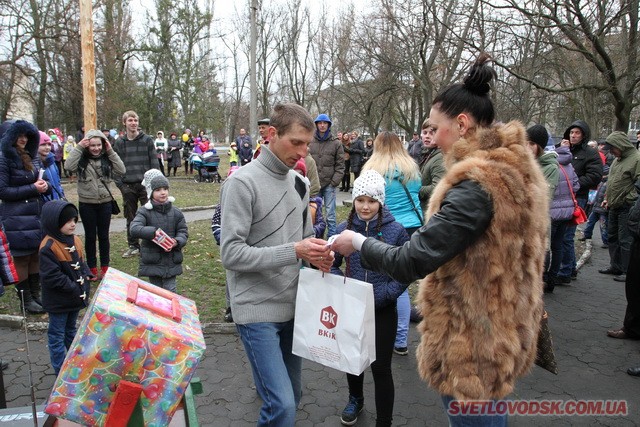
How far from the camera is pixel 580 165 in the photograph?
7219 millimetres

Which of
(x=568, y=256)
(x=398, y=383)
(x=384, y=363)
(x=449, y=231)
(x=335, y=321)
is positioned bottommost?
(x=398, y=383)

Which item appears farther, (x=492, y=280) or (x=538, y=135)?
(x=538, y=135)

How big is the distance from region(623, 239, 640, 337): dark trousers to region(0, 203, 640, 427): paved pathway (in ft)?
0.54

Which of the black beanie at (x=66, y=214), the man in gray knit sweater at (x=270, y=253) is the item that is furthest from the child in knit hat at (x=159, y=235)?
the man in gray knit sweater at (x=270, y=253)

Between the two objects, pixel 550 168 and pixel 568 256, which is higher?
pixel 550 168

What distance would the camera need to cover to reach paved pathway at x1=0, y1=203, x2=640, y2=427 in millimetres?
3529

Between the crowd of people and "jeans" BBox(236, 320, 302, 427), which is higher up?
the crowd of people

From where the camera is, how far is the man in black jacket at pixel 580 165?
693cm

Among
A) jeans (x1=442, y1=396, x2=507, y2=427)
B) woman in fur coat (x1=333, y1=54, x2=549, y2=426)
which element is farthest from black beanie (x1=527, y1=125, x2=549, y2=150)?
jeans (x1=442, y1=396, x2=507, y2=427)

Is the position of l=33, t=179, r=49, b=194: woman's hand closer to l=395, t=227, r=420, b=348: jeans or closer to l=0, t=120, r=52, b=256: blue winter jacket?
l=0, t=120, r=52, b=256: blue winter jacket

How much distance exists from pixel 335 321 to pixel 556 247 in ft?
17.0

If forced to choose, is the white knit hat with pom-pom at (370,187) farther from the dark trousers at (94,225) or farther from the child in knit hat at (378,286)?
the dark trousers at (94,225)

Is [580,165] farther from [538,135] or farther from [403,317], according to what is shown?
[403,317]

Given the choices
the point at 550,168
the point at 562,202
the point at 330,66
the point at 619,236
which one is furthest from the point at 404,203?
the point at 330,66
